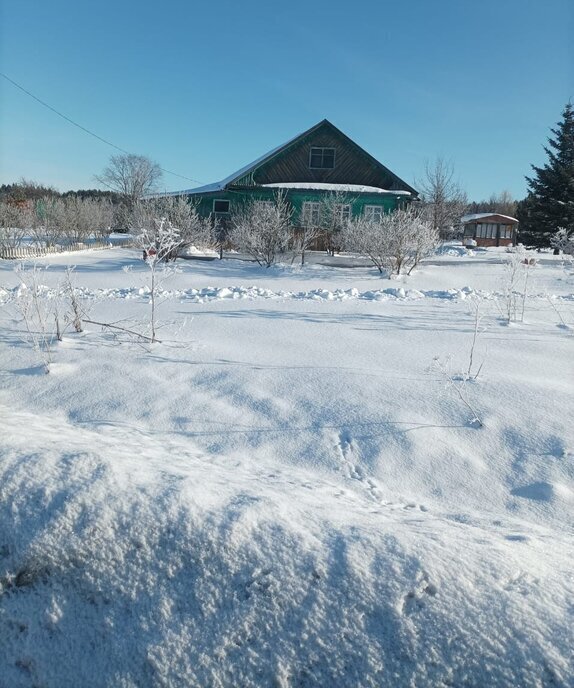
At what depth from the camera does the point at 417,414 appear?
4.34 meters

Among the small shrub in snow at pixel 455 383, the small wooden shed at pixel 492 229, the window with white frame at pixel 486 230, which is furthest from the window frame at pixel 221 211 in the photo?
the window with white frame at pixel 486 230

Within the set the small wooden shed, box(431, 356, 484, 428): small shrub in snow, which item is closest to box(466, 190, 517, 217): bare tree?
the small wooden shed

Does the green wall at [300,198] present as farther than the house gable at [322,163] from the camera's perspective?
No

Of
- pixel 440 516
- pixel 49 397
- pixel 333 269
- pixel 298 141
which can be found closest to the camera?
pixel 440 516

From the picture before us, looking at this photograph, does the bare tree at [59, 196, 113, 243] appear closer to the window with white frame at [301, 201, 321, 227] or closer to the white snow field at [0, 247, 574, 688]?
the window with white frame at [301, 201, 321, 227]

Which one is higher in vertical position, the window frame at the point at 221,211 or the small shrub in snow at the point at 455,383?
the window frame at the point at 221,211

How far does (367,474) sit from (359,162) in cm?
2180

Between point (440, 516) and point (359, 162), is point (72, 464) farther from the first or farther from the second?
point (359, 162)

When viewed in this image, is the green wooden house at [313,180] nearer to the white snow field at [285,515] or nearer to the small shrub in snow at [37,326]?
the small shrub in snow at [37,326]

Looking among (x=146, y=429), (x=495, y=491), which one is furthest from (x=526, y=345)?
(x=146, y=429)

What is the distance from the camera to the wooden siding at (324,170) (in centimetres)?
2245

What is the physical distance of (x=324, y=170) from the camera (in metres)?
22.9

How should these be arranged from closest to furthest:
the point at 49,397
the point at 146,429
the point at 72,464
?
the point at 72,464 → the point at 146,429 → the point at 49,397

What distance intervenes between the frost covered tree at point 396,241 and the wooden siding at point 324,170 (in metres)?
8.23
